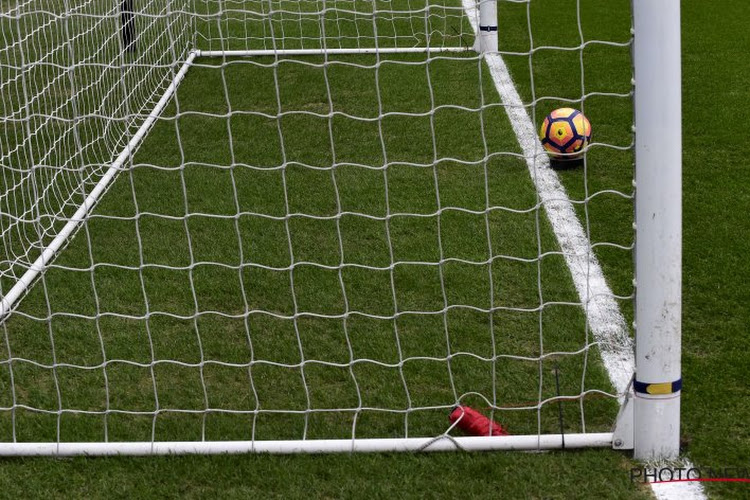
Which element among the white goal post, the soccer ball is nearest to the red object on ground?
the white goal post

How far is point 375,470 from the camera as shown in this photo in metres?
3.05

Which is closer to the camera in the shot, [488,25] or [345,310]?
[345,310]

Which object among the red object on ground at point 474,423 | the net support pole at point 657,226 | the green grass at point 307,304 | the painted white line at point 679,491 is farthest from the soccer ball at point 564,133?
the painted white line at point 679,491

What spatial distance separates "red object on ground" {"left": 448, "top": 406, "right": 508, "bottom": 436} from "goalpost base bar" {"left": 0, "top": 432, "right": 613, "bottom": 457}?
0.05 metres

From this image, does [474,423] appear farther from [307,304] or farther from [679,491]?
Result: [307,304]

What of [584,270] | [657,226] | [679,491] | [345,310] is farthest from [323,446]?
[584,270]

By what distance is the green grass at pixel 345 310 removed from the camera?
3.08 meters

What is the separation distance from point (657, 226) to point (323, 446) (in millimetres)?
1205

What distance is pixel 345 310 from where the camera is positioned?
4.00 m

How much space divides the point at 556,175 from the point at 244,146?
1909mm

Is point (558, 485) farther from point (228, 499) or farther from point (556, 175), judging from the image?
point (556, 175)

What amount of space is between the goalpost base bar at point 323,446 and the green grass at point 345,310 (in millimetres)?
35

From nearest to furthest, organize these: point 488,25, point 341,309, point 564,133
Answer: point 341,309 → point 564,133 → point 488,25

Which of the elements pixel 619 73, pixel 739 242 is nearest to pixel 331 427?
pixel 739 242
